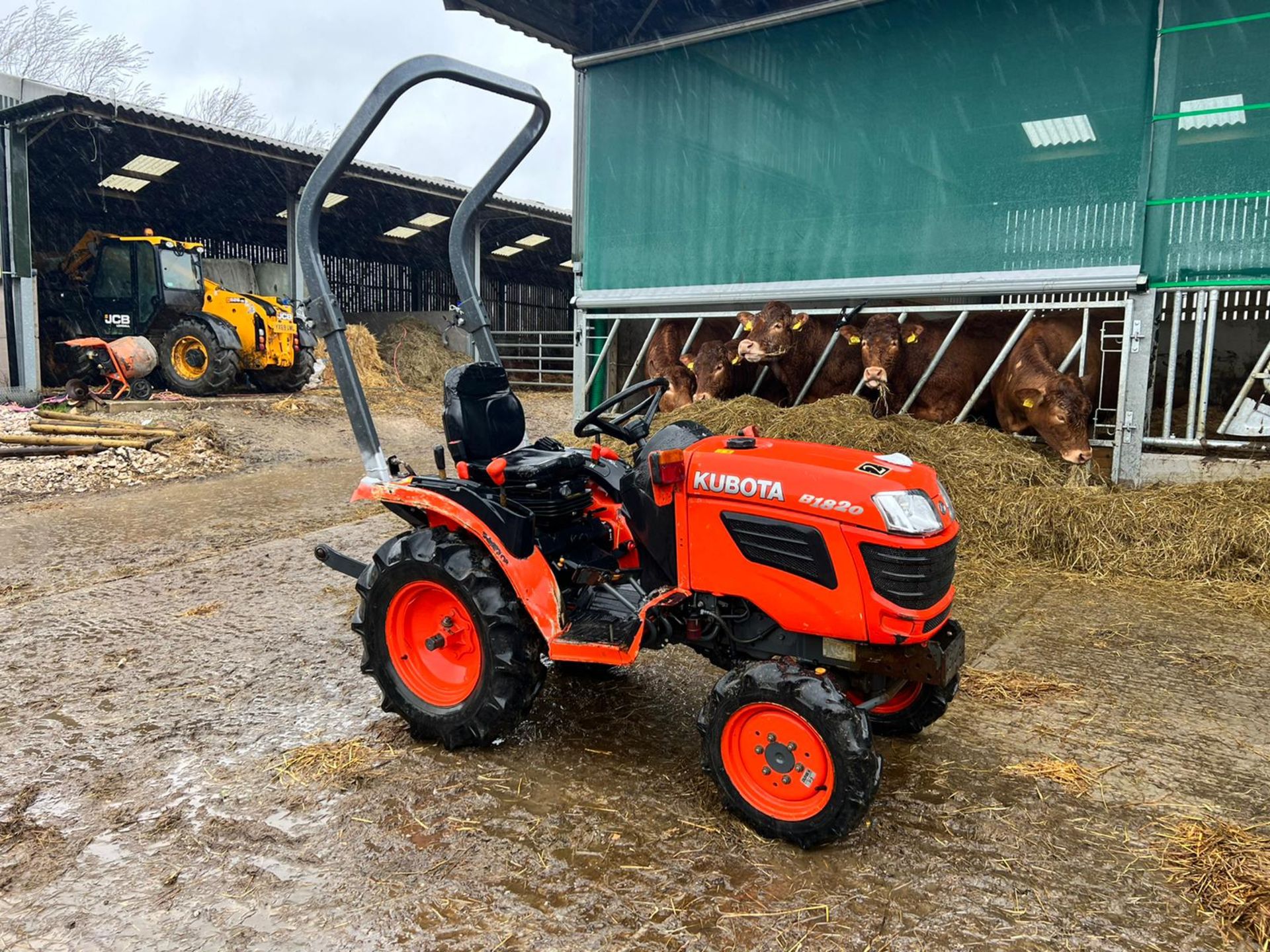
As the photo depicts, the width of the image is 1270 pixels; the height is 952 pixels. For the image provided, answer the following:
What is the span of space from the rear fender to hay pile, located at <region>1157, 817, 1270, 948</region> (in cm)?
174

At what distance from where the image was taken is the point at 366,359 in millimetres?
16484

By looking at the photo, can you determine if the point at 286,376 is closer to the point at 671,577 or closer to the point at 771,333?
the point at 771,333

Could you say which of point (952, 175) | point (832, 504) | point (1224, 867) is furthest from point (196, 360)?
point (1224, 867)

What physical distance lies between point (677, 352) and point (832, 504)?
243 inches

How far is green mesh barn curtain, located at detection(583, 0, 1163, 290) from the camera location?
6051 mm

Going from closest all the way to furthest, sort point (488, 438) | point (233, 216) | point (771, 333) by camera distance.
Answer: point (488, 438), point (771, 333), point (233, 216)

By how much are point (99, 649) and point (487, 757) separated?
208 cm

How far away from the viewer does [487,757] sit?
110 inches

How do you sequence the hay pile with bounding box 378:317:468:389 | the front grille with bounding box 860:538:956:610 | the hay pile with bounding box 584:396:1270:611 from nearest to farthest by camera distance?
1. the front grille with bounding box 860:538:956:610
2. the hay pile with bounding box 584:396:1270:611
3. the hay pile with bounding box 378:317:468:389

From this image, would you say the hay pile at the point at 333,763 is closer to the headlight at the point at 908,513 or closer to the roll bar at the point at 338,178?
the roll bar at the point at 338,178

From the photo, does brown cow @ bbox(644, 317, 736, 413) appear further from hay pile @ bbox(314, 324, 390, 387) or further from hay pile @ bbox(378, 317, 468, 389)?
hay pile @ bbox(378, 317, 468, 389)

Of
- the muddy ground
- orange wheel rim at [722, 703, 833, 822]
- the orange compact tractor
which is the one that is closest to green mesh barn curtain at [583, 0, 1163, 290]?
the muddy ground

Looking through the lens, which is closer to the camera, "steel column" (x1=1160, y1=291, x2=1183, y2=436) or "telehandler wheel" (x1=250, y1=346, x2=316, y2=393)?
"steel column" (x1=1160, y1=291, x2=1183, y2=436)

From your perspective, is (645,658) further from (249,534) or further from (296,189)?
(296,189)
